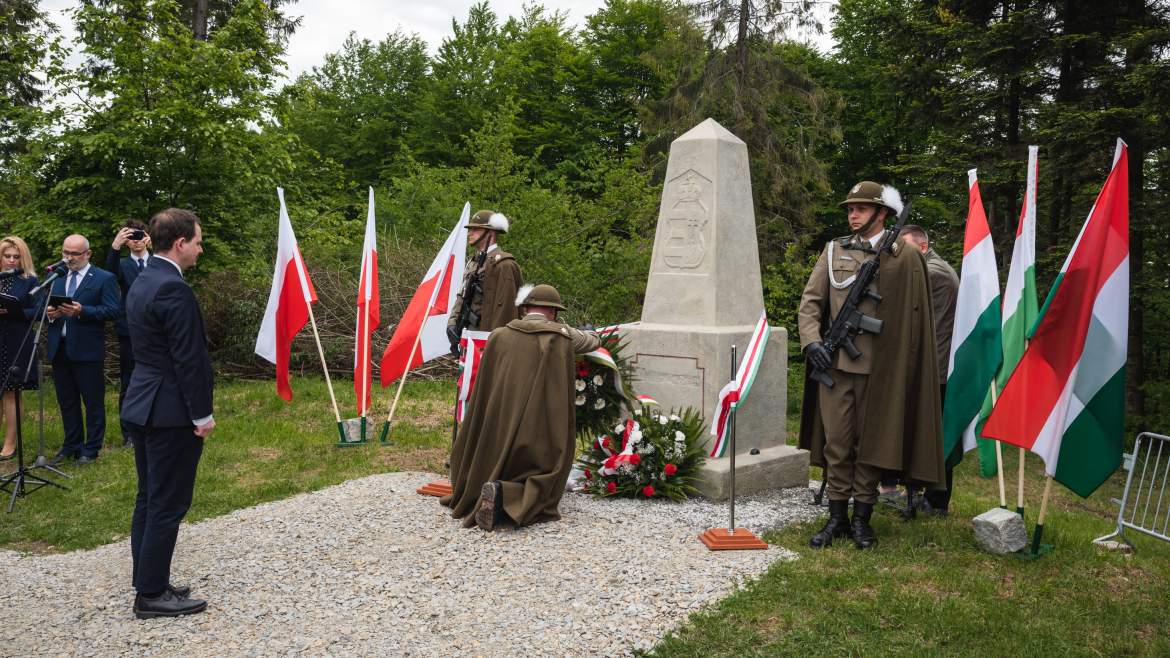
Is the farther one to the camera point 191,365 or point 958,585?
point 958,585

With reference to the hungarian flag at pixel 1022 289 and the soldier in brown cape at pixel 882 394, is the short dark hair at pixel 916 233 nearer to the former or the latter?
the hungarian flag at pixel 1022 289

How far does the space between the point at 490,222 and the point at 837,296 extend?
11.5 ft

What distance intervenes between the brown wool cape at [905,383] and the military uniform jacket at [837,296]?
70 millimetres

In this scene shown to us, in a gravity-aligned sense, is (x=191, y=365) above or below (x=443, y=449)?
above

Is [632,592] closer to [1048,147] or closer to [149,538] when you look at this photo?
[149,538]

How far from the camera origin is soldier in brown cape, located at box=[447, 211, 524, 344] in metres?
7.61

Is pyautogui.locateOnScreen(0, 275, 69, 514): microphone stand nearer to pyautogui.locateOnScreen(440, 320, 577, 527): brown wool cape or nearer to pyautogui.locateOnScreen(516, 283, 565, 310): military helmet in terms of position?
pyautogui.locateOnScreen(440, 320, 577, 527): brown wool cape

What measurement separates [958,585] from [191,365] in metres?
4.24

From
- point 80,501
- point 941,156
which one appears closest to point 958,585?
point 80,501

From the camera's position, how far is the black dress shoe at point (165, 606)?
163 inches

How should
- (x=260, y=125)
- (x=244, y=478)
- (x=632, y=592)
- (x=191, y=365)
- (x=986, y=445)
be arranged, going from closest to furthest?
(x=191, y=365) → (x=632, y=592) → (x=986, y=445) → (x=244, y=478) → (x=260, y=125)

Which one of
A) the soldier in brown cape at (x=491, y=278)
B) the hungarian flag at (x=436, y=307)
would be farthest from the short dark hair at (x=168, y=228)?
the hungarian flag at (x=436, y=307)

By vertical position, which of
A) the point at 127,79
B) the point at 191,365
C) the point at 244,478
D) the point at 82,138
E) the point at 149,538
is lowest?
the point at 244,478

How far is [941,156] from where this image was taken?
14758 mm
